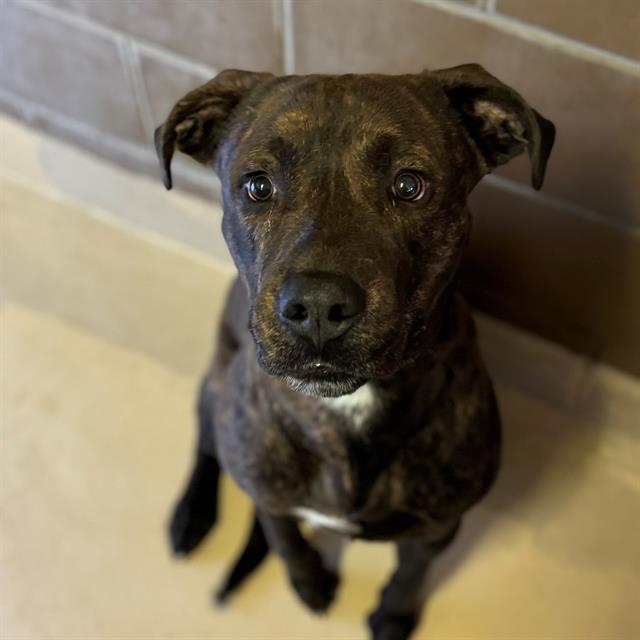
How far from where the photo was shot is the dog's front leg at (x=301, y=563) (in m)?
1.64

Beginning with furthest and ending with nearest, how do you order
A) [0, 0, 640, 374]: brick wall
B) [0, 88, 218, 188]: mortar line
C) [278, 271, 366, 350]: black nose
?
1. [0, 88, 218, 188]: mortar line
2. [0, 0, 640, 374]: brick wall
3. [278, 271, 366, 350]: black nose

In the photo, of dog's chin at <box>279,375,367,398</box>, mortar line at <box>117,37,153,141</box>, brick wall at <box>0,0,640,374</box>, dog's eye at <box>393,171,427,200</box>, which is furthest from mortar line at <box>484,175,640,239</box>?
mortar line at <box>117,37,153,141</box>

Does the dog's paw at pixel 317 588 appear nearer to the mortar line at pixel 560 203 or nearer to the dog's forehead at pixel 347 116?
the mortar line at pixel 560 203

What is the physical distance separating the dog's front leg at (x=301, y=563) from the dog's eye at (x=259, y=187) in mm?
663

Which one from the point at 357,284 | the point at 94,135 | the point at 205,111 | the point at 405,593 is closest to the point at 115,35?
the point at 94,135

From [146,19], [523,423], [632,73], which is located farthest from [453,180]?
[523,423]

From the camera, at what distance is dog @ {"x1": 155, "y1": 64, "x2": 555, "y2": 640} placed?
1.08 metres

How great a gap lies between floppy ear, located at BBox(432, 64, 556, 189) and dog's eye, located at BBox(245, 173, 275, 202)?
286mm

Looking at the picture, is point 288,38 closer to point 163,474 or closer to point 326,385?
point 326,385

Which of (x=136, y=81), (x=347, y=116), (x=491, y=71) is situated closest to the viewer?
(x=347, y=116)

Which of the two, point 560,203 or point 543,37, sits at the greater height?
point 543,37

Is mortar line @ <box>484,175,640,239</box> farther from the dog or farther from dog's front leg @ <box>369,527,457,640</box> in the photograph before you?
dog's front leg @ <box>369,527,457,640</box>

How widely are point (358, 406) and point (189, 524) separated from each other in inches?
28.9

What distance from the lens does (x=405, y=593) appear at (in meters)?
1.73
